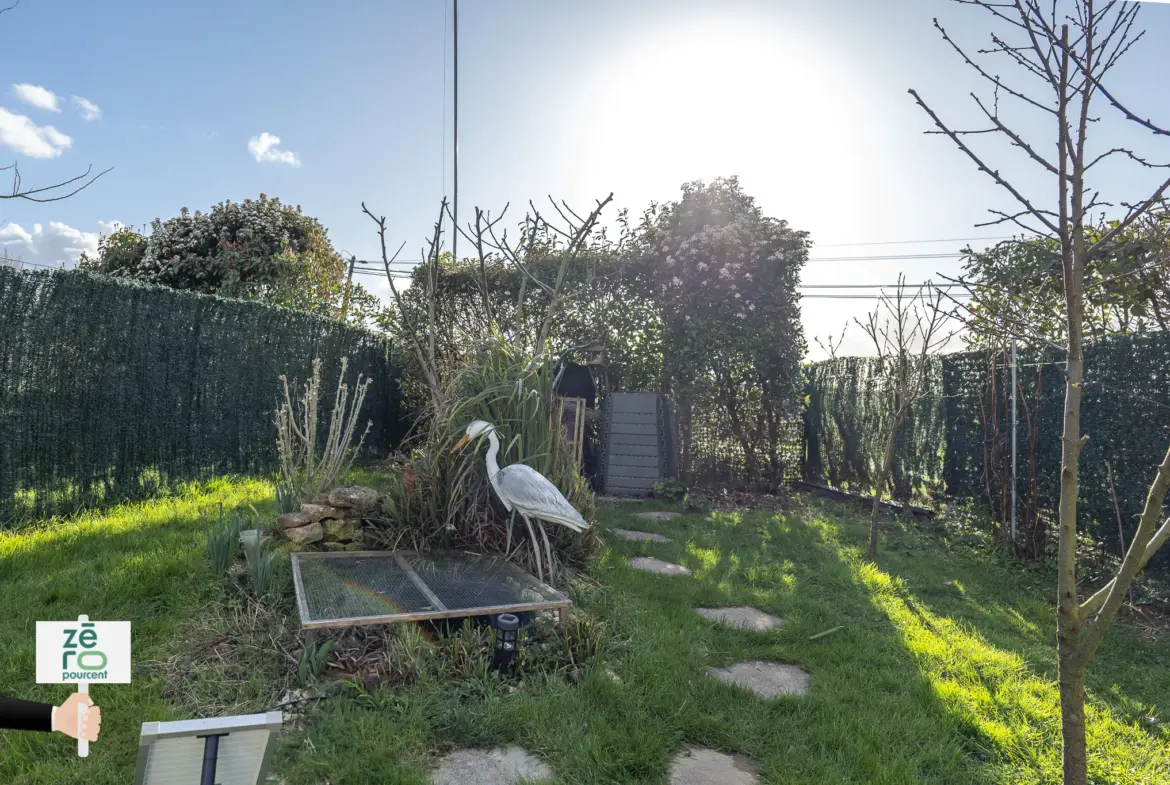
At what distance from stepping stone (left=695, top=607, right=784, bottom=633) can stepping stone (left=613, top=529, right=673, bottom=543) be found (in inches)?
51.9

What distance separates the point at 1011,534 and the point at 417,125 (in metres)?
7.59

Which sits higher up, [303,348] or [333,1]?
[333,1]

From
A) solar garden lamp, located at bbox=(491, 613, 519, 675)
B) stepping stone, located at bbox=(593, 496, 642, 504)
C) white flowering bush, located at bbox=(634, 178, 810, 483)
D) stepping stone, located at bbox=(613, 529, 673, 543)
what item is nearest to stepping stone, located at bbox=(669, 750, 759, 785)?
solar garden lamp, located at bbox=(491, 613, 519, 675)

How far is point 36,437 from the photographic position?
155 inches

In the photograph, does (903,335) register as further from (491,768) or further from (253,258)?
(253,258)

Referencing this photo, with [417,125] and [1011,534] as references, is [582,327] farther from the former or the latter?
[1011,534]

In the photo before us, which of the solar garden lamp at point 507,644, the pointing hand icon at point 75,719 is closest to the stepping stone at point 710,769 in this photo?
the solar garden lamp at point 507,644

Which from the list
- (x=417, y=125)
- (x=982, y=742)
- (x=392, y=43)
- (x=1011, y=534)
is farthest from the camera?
(x=417, y=125)

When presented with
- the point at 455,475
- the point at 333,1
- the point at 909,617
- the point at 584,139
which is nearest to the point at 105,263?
the point at 333,1

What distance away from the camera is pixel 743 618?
340cm

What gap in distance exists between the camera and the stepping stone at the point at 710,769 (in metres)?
1.99

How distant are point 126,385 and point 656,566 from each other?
4068 millimetres

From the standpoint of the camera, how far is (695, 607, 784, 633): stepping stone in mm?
3275

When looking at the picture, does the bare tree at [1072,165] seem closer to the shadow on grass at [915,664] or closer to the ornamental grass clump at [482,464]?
the shadow on grass at [915,664]
